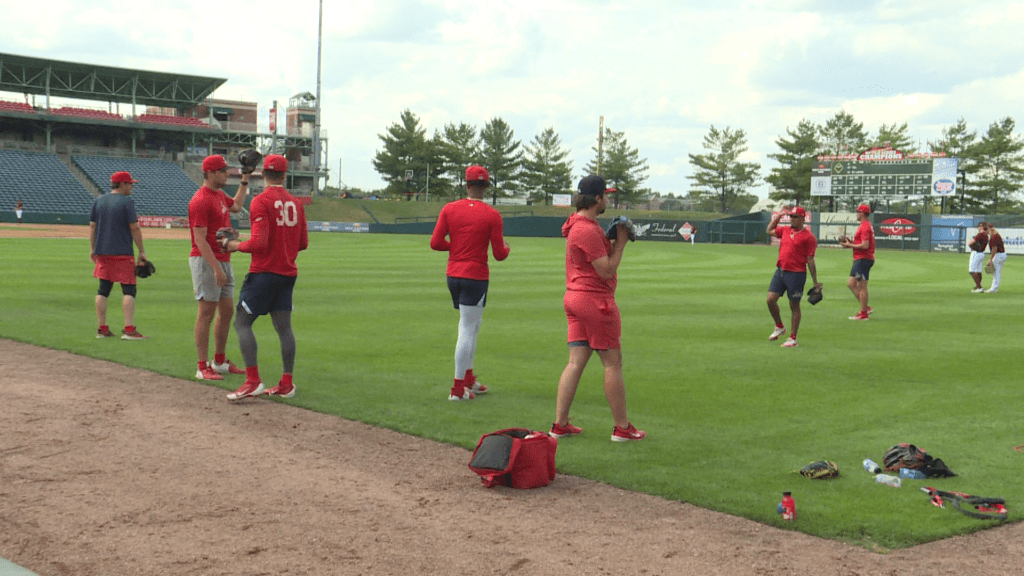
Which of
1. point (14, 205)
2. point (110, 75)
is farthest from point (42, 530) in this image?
point (110, 75)

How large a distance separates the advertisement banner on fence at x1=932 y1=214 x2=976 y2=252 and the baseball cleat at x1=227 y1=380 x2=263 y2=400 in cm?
5072

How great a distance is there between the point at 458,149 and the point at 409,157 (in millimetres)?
5705

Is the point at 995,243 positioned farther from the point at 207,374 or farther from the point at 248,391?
the point at 248,391

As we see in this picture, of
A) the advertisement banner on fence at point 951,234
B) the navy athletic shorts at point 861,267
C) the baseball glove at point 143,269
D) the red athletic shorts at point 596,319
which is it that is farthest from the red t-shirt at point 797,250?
the advertisement banner on fence at point 951,234

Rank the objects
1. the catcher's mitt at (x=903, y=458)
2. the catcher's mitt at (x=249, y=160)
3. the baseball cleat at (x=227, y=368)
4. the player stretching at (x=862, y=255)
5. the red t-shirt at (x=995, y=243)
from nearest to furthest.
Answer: the catcher's mitt at (x=903, y=458) < the catcher's mitt at (x=249, y=160) < the baseball cleat at (x=227, y=368) < the player stretching at (x=862, y=255) < the red t-shirt at (x=995, y=243)

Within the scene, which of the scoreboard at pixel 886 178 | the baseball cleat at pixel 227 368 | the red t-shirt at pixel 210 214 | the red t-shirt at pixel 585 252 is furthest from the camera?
the scoreboard at pixel 886 178

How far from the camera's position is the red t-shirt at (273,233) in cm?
767

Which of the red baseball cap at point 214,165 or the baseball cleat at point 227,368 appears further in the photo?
the baseball cleat at point 227,368

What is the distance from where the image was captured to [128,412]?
738cm

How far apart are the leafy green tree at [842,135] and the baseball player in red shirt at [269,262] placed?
9348cm

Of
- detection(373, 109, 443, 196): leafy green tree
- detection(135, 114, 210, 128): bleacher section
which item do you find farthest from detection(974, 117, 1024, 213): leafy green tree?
detection(135, 114, 210, 128): bleacher section

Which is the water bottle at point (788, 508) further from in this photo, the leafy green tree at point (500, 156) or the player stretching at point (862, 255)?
the leafy green tree at point (500, 156)

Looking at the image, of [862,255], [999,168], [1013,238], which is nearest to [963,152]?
[999,168]

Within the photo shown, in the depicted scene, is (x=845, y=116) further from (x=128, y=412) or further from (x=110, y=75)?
(x=128, y=412)
